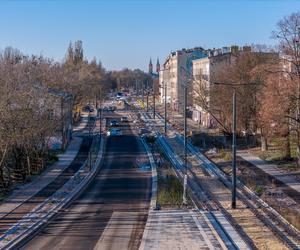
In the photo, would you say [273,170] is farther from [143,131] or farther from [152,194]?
[143,131]

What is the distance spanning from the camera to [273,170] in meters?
40.8

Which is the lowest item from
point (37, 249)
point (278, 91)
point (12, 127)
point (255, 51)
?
point (37, 249)

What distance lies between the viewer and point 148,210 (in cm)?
2797

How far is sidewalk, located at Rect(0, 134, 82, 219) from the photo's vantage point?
1157 inches

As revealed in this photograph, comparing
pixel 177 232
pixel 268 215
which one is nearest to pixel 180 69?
pixel 268 215

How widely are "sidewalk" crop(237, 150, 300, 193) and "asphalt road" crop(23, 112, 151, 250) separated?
8.07 m

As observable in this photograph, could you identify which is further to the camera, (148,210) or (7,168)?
(7,168)

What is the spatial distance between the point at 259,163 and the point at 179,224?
21537 mm

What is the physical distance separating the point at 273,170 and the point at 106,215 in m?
17.4

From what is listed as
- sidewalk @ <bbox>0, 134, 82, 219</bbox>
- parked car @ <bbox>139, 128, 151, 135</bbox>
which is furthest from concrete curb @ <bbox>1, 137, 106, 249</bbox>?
parked car @ <bbox>139, 128, 151, 135</bbox>

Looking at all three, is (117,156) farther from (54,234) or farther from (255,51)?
(54,234)

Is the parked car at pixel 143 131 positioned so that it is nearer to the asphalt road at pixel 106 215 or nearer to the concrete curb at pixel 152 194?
the concrete curb at pixel 152 194

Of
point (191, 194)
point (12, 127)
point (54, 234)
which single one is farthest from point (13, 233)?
point (191, 194)

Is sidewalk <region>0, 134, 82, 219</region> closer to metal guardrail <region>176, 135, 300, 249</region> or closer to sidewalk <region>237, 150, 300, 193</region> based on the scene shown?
metal guardrail <region>176, 135, 300, 249</region>
